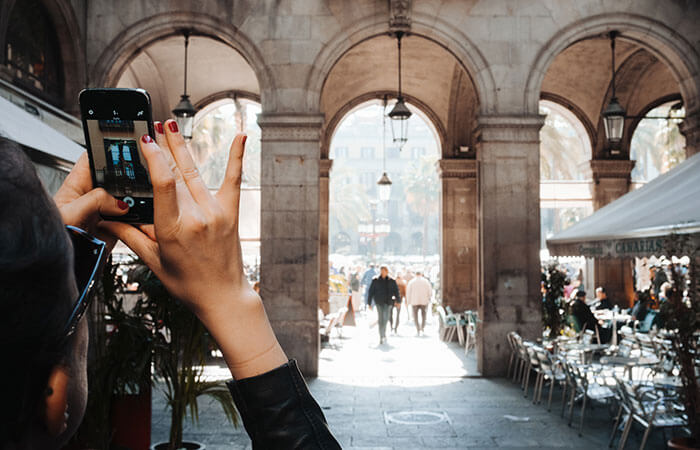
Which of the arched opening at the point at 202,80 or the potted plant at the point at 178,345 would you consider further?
the arched opening at the point at 202,80

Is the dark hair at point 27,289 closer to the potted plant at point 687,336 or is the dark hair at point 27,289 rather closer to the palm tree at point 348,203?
the potted plant at point 687,336

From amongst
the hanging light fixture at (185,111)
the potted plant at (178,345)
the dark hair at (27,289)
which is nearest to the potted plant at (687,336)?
the potted plant at (178,345)

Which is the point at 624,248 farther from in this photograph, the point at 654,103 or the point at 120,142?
the point at 654,103

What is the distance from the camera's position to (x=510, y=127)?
1128cm

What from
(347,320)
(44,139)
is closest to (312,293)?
(44,139)

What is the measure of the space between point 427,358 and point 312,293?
380cm

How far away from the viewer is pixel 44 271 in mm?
613

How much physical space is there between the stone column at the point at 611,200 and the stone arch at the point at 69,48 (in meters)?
13.1

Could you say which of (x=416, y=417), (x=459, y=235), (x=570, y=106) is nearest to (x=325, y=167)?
(x=459, y=235)

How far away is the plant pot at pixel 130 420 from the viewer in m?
5.95

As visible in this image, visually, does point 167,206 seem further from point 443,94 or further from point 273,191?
point 443,94

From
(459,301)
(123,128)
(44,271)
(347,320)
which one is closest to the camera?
(44,271)

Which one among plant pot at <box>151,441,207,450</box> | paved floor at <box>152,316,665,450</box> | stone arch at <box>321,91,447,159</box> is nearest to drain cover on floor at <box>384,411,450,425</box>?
paved floor at <box>152,316,665,450</box>

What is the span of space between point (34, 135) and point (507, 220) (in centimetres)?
813
